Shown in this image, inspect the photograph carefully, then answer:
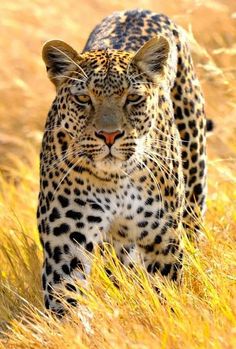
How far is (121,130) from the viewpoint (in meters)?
5.50

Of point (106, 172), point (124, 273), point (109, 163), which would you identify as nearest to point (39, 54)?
point (106, 172)

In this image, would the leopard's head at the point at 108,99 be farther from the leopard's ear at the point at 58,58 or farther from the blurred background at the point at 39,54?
the blurred background at the point at 39,54

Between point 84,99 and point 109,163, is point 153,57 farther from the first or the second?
point 109,163

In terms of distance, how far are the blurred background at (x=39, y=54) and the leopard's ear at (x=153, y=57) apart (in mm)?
1857

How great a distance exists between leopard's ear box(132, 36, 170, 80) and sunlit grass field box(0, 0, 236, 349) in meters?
0.59

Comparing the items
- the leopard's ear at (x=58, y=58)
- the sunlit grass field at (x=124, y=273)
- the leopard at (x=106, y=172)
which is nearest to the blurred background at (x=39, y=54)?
the sunlit grass field at (x=124, y=273)

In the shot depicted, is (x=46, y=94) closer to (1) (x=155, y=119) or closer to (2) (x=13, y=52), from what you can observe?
(2) (x=13, y=52)

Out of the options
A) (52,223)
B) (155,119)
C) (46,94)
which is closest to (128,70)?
Answer: (155,119)

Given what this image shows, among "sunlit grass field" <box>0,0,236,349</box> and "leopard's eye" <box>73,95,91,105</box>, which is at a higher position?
"leopard's eye" <box>73,95,91,105</box>

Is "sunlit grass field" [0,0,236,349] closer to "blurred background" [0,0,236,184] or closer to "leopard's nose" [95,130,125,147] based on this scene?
"blurred background" [0,0,236,184]

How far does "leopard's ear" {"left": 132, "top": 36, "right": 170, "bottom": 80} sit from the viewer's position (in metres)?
5.88

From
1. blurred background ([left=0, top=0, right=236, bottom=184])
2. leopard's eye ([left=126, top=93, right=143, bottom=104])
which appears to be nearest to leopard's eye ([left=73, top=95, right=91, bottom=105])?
leopard's eye ([left=126, top=93, right=143, bottom=104])

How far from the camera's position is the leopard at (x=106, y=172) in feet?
18.5

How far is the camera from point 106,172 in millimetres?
5738
